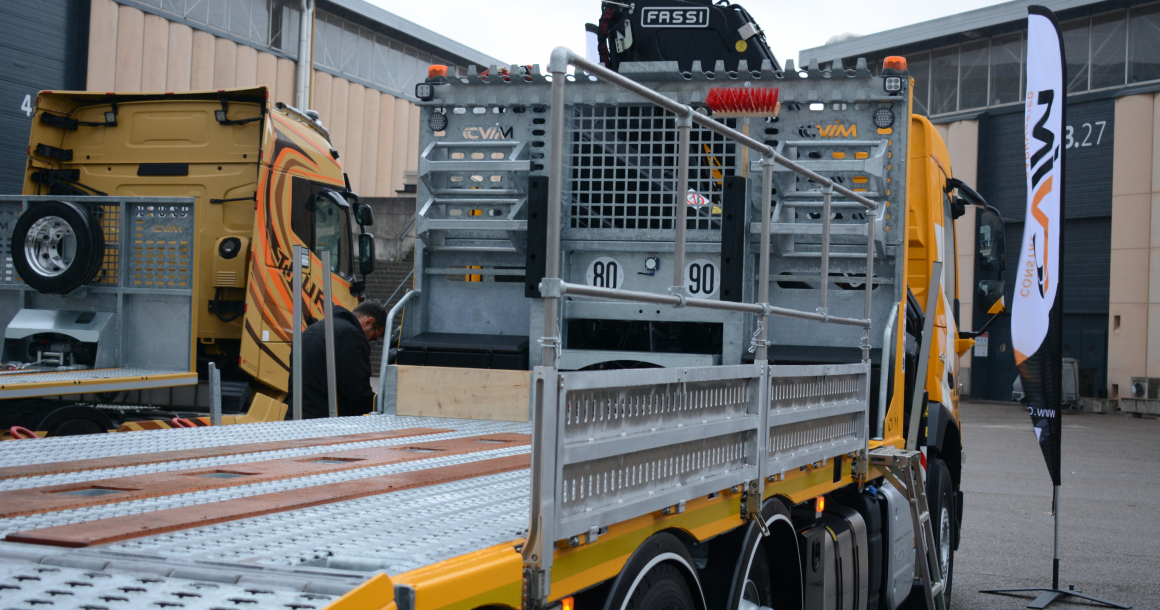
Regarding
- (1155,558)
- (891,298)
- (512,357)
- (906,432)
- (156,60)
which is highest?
(156,60)

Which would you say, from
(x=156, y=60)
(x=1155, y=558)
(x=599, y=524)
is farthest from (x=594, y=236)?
(x=156, y=60)

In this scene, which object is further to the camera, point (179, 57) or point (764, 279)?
point (179, 57)

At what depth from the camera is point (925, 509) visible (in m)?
6.11

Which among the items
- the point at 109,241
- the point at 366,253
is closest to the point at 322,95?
the point at 366,253

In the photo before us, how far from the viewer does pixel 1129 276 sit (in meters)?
27.2

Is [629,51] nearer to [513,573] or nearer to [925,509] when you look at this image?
[925,509]

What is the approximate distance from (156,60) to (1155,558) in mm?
24176

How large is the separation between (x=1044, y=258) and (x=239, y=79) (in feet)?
82.8

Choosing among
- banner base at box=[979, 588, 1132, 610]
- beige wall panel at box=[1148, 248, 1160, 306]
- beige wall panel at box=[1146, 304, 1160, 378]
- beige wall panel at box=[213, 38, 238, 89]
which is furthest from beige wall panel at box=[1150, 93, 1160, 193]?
beige wall panel at box=[213, 38, 238, 89]

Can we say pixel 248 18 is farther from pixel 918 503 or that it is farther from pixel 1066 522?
pixel 918 503

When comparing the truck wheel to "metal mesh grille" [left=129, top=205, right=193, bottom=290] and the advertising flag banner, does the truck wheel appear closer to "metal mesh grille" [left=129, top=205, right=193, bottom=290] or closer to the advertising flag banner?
the advertising flag banner

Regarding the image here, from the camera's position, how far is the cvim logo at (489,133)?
6.23m

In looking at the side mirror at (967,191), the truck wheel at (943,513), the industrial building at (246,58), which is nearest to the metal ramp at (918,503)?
the truck wheel at (943,513)

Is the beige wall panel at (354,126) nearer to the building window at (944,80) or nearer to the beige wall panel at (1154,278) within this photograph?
the building window at (944,80)
